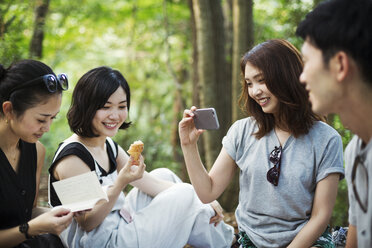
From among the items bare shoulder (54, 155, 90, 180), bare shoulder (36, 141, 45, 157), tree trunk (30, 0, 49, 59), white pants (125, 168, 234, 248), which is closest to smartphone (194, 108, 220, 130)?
white pants (125, 168, 234, 248)

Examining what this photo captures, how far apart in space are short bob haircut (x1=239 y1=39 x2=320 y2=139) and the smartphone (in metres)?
0.37

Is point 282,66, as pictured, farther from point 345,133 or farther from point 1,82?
point 345,133

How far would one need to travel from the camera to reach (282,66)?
240 centimetres

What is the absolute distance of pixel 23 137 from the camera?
Answer: 7.82 feet

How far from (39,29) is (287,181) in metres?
4.83

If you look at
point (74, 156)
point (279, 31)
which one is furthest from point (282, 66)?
point (279, 31)

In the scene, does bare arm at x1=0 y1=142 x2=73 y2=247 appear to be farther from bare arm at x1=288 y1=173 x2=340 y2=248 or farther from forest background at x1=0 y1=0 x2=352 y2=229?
forest background at x1=0 y1=0 x2=352 y2=229

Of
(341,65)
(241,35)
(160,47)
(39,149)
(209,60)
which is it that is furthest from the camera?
(160,47)

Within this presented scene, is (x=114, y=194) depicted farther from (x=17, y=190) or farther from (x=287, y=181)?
Answer: (x=287, y=181)

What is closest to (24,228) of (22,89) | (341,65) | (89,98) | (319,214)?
(22,89)

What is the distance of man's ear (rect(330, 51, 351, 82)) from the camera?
160 centimetres

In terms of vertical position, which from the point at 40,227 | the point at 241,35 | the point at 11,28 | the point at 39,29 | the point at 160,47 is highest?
the point at 39,29

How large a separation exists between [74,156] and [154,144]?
4693mm

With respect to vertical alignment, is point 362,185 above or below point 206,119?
below
